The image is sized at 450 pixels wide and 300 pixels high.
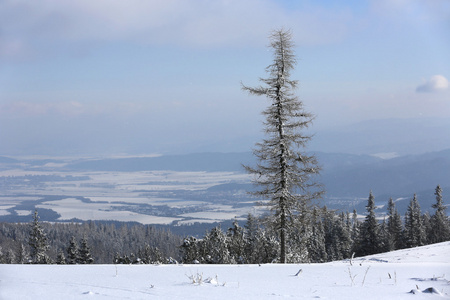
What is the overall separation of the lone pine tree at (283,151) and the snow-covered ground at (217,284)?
13026 mm

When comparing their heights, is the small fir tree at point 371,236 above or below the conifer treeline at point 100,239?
above

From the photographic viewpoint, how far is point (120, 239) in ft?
492

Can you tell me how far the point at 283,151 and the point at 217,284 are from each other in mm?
15198

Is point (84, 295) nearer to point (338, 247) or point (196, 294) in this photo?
point (196, 294)

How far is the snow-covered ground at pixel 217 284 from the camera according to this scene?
5215 millimetres

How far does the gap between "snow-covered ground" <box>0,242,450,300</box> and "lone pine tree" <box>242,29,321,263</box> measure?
13.0 metres

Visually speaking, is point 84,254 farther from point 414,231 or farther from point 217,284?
point 217,284

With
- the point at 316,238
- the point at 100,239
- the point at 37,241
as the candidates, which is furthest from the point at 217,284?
the point at 100,239

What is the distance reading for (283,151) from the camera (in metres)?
20.8

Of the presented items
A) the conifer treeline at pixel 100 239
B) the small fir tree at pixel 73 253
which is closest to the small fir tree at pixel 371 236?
the small fir tree at pixel 73 253

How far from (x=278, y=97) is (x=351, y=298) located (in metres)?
16.4

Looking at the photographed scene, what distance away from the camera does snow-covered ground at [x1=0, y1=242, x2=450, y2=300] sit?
5215 millimetres

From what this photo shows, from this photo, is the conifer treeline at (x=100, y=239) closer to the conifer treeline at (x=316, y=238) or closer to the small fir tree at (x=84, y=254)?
the conifer treeline at (x=316, y=238)

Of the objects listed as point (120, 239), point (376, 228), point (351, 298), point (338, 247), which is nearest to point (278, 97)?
point (351, 298)
